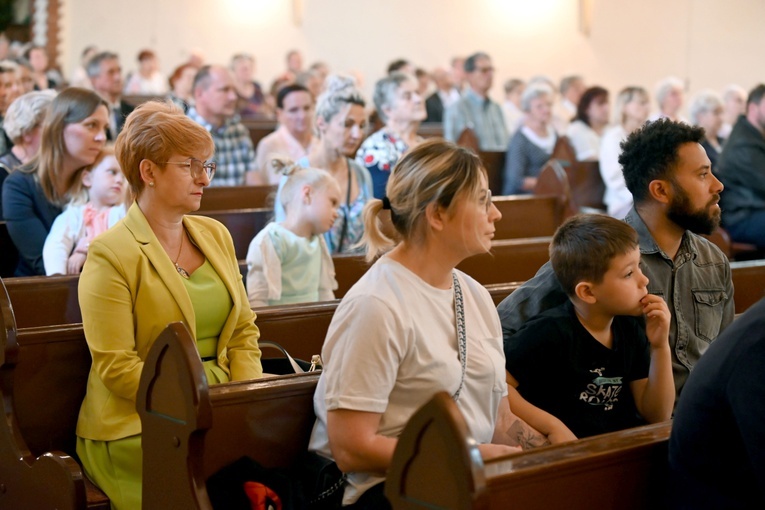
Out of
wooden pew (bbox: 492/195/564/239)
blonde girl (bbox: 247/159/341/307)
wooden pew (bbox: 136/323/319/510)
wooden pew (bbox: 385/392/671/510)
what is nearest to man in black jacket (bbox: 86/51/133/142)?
wooden pew (bbox: 492/195/564/239)

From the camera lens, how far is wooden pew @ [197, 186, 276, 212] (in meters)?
5.10

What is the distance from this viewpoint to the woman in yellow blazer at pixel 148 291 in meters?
2.46

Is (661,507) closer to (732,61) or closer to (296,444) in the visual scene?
(296,444)

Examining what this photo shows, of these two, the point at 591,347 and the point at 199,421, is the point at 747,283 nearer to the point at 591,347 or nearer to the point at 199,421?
the point at 591,347

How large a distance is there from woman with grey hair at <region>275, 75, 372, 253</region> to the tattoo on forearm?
2277 millimetres

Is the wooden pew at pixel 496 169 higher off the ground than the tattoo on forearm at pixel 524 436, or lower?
higher

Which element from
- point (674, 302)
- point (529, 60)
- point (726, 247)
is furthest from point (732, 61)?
point (674, 302)

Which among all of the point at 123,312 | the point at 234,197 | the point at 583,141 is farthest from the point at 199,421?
the point at 583,141

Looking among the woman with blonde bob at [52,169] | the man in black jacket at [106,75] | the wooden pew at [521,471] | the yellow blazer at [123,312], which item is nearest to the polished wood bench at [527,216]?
the woman with blonde bob at [52,169]

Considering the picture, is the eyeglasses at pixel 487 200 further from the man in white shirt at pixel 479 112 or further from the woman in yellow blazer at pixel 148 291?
the man in white shirt at pixel 479 112

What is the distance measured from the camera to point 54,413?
8.61 ft

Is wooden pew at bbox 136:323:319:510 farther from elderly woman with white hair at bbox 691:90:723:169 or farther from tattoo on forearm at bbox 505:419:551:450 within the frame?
elderly woman with white hair at bbox 691:90:723:169

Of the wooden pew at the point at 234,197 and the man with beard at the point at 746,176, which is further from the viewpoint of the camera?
the man with beard at the point at 746,176

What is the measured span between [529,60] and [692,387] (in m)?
14.0
